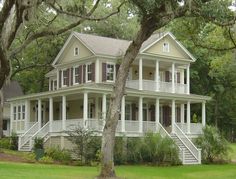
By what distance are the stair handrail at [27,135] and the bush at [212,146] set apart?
1276cm

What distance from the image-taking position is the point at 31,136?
37594 millimetres

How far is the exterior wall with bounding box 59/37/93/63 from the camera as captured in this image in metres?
38.2

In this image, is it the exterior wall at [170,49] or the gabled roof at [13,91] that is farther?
the gabled roof at [13,91]

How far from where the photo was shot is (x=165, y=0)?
18750 millimetres

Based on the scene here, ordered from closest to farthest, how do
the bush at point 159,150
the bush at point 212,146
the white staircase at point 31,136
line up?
the bush at point 159,150, the bush at point 212,146, the white staircase at point 31,136

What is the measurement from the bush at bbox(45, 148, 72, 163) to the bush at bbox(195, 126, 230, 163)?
31.8 ft

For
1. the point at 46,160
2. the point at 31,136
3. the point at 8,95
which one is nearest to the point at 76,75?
the point at 31,136

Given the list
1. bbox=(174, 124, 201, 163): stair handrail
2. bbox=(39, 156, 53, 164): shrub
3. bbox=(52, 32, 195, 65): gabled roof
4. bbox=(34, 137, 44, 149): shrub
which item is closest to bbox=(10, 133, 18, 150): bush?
bbox=(34, 137, 44, 149): shrub

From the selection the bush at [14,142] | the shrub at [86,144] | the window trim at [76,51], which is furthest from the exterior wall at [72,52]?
the shrub at [86,144]

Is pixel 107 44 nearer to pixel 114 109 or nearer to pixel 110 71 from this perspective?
pixel 110 71

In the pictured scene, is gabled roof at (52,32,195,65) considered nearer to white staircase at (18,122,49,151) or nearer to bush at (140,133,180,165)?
white staircase at (18,122,49,151)

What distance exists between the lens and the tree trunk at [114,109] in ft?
69.4

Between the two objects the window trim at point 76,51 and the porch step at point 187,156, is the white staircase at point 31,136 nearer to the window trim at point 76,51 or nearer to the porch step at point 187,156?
the window trim at point 76,51

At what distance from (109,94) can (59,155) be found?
551cm
